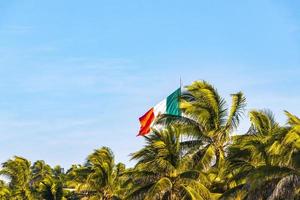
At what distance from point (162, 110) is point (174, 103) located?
4.31ft

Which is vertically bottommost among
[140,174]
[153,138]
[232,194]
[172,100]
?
[232,194]

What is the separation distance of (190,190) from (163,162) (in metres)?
2.13

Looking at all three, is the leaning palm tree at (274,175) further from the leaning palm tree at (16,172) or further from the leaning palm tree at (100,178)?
the leaning palm tree at (16,172)

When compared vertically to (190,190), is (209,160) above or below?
above

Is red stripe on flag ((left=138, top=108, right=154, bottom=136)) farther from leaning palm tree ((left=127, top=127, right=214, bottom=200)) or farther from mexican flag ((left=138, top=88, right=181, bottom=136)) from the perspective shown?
leaning palm tree ((left=127, top=127, right=214, bottom=200))

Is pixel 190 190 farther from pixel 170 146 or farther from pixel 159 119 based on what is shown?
pixel 159 119

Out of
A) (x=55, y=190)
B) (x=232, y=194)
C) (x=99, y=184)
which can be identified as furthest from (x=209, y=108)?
(x=55, y=190)

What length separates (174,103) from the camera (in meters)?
35.1

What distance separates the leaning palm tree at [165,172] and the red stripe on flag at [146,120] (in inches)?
270

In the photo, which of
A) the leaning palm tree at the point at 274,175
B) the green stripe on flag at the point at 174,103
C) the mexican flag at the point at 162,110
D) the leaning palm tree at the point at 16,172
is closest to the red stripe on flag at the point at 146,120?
the mexican flag at the point at 162,110

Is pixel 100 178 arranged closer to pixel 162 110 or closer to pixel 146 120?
pixel 146 120

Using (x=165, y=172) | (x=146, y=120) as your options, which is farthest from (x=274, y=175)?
(x=146, y=120)

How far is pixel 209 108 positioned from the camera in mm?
33656

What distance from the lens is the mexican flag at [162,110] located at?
114ft
